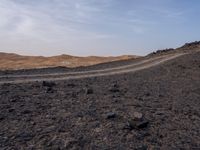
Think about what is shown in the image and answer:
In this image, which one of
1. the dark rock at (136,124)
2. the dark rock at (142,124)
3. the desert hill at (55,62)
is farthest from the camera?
the desert hill at (55,62)

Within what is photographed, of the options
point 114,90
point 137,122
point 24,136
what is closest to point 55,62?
point 114,90

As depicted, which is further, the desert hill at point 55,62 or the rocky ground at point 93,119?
the desert hill at point 55,62

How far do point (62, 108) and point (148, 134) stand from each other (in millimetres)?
2567

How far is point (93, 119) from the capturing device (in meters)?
11.3

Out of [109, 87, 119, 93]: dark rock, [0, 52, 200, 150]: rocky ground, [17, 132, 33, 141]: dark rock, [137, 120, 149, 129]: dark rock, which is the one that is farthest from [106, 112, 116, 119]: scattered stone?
[109, 87, 119, 93]: dark rock

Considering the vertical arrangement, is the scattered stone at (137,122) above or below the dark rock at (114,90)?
below

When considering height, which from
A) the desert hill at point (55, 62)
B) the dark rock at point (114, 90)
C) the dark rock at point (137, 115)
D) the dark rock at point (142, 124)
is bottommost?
the desert hill at point (55, 62)

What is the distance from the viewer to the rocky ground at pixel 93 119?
9852mm

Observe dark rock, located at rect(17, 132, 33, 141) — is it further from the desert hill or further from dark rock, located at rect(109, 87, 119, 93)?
the desert hill

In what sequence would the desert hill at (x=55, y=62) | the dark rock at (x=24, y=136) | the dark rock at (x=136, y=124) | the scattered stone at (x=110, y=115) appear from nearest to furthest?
1. the dark rock at (x=24, y=136)
2. the dark rock at (x=136, y=124)
3. the scattered stone at (x=110, y=115)
4. the desert hill at (x=55, y=62)

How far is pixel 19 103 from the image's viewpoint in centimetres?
1263

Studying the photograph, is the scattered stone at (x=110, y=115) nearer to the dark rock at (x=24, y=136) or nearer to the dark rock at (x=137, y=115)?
the dark rock at (x=137, y=115)

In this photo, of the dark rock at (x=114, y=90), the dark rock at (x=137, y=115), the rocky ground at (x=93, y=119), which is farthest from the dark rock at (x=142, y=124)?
the dark rock at (x=114, y=90)

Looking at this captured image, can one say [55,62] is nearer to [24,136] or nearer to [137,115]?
[137,115]
